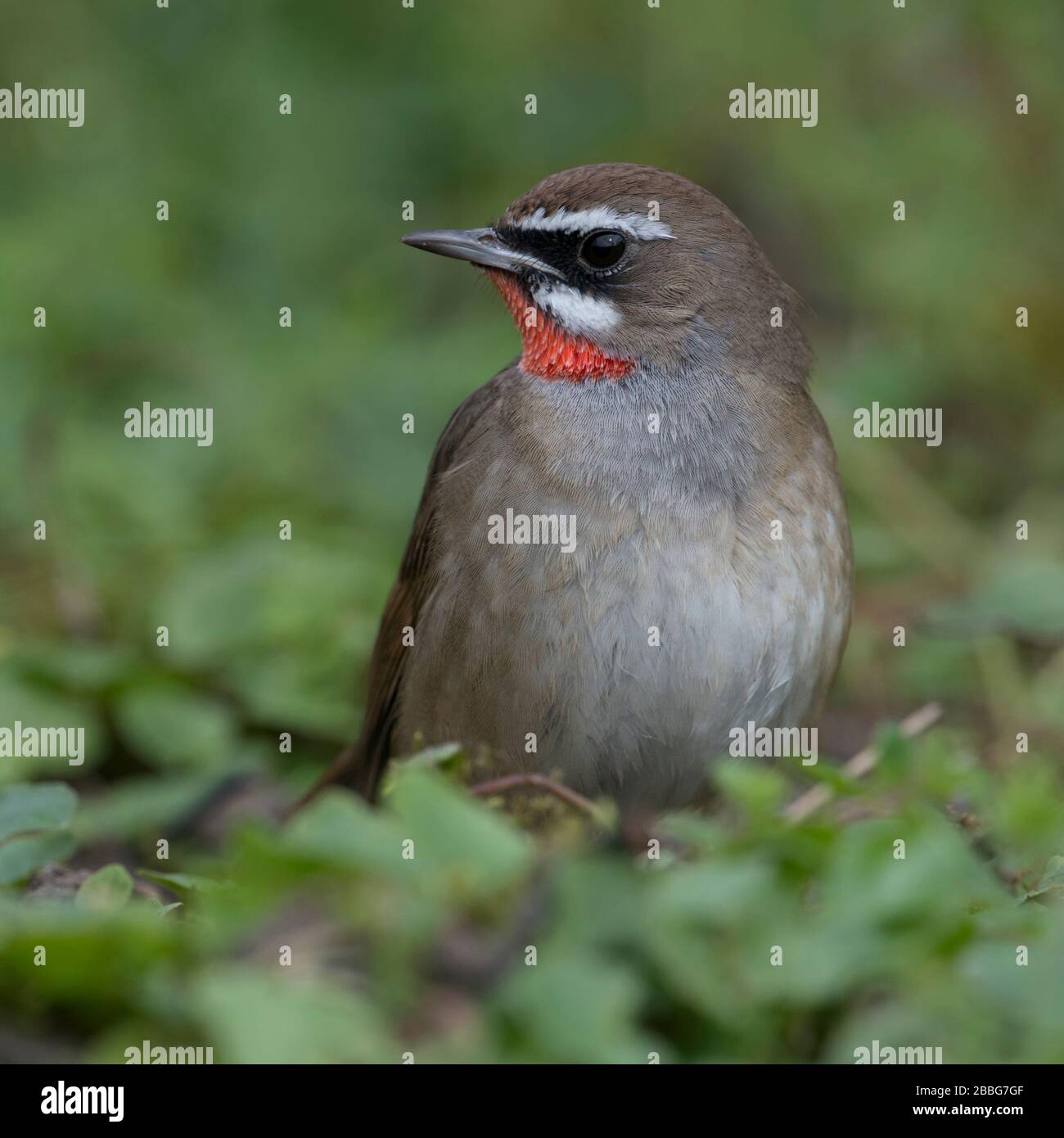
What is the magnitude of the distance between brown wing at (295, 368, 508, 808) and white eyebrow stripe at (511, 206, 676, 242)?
53cm

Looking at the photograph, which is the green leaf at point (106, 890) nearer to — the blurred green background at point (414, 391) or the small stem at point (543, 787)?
the blurred green background at point (414, 391)

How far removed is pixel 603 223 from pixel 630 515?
94cm

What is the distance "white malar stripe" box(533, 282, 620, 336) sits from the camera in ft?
15.8

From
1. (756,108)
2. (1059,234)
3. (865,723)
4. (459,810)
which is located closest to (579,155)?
(756,108)

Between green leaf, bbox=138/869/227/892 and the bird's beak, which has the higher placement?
the bird's beak

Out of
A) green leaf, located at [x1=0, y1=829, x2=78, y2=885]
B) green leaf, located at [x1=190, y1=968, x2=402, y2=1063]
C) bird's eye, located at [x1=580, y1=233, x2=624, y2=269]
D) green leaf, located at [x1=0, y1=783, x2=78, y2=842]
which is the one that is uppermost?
bird's eye, located at [x1=580, y1=233, x2=624, y2=269]

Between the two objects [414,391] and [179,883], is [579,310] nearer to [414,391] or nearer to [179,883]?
[179,883]

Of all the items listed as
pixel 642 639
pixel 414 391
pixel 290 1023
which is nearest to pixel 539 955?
pixel 290 1023

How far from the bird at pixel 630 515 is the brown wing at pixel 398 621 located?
0.04 m

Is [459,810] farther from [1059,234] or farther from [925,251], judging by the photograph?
[1059,234]

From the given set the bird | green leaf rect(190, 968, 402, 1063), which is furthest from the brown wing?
green leaf rect(190, 968, 402, 1063)

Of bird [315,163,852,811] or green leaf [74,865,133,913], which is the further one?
bird [315,163,852,811]

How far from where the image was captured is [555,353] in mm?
4855

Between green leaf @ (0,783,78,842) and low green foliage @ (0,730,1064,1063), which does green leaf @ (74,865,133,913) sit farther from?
low green foliage @ (0,730,1064,1063)
